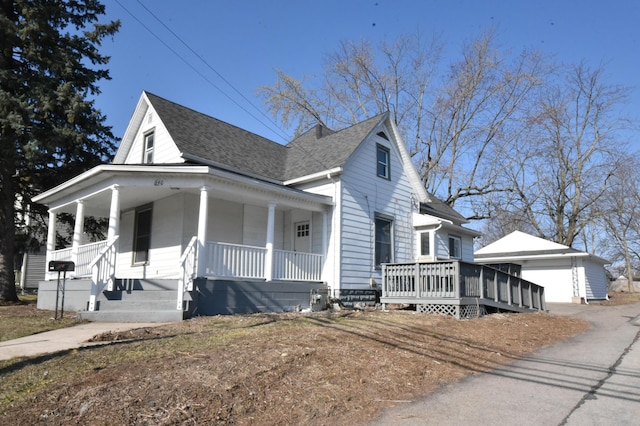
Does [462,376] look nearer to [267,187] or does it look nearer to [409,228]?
[267,187]

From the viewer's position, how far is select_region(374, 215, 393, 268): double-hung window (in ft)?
51.2

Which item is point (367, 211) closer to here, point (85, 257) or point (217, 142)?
point (217, 142)

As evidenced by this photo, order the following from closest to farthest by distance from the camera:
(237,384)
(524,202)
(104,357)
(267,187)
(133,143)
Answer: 1. (237,384)
2. (104,357)
3. (267,187)
4. (133,143)
5. (524,202)

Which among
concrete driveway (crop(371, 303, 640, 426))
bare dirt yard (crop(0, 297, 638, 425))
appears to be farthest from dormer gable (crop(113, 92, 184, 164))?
concrete driveway (crop(371, 303, 640, 426))

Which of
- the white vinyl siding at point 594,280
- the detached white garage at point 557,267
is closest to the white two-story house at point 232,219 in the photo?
the detached white garage at point 557,267

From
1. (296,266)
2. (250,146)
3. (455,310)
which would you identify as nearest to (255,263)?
(296,266)

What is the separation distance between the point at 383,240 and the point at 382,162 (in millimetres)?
2779

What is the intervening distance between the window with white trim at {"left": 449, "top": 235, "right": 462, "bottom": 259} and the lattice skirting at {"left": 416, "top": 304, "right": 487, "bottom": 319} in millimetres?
6846

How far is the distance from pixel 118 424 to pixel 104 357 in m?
2.20

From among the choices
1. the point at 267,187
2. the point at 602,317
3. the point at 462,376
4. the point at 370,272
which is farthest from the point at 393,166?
the point at 462,376

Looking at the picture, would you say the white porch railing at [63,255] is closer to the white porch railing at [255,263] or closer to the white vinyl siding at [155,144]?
the white vinyl siding at [155,144]

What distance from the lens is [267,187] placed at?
12.2 metres

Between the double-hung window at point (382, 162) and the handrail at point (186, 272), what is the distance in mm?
7635

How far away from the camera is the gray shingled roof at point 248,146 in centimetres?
1405
